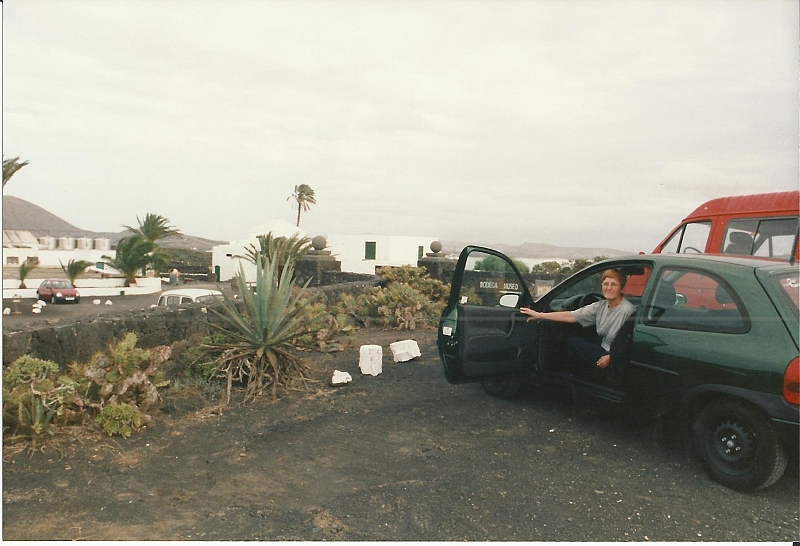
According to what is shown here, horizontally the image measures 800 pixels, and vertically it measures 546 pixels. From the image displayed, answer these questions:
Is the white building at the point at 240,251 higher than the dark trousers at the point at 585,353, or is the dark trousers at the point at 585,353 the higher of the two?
the white building at the point at 240,251

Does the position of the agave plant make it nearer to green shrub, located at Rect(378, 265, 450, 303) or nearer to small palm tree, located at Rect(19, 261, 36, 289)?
small palm tree, located at Rect(19, 261, 36, 289)

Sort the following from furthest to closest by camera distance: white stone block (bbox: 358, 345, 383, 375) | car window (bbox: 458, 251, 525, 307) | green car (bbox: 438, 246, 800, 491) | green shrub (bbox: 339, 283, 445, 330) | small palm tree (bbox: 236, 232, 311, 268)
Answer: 1. green shrub (bbox: 339, 283, 445, 330)
2. white stone block (bbox: 358, 345, 383, 375)
3. small palm tree (bbox: 236, 232, 311, 268)
4. car window (bbox: 458, 251, 525, 307)
5. green car (bbox: 438, 246, 800, 491)

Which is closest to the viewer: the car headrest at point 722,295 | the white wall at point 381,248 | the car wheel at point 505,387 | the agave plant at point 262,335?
the car headrest at point 722,295

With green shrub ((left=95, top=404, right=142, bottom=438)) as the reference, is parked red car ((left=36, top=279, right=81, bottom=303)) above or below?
above

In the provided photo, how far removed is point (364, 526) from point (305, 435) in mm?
1400

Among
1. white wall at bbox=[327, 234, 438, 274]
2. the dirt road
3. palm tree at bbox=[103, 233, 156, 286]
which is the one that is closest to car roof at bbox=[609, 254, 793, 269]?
the dirt road

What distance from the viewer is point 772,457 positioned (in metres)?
2.80

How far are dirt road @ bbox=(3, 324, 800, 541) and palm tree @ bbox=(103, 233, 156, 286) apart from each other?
3.96 feet

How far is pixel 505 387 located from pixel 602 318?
1.22 metres

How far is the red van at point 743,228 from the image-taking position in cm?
316

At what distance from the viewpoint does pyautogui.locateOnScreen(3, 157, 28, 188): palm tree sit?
123 inches

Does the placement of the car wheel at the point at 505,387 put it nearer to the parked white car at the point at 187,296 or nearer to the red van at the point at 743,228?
the red van at the point at 743,228

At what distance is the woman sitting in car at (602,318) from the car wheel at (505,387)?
685 mm

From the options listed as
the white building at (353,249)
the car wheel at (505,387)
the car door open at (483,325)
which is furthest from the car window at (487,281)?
the white building at (353,249)
